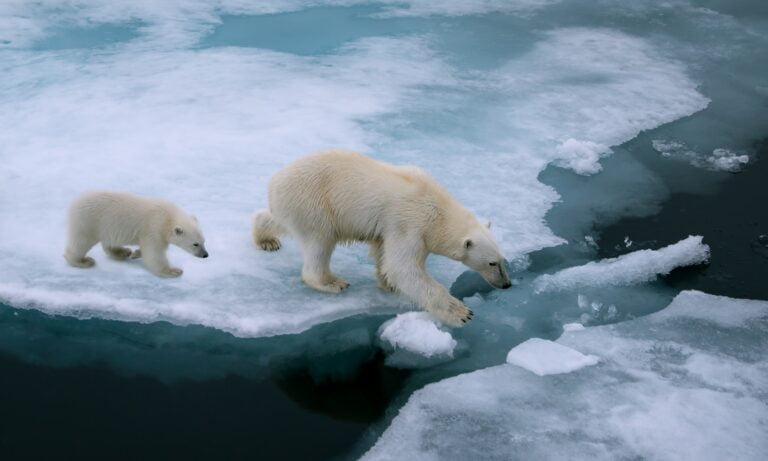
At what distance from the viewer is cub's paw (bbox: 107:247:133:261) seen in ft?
13.6

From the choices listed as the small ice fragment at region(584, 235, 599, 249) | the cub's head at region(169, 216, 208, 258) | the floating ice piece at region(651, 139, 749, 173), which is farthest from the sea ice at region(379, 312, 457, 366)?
the floating ice piece at region(651, 139, 749, 173)

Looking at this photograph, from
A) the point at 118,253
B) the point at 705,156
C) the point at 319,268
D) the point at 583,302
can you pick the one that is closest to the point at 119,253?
the point at 118,253

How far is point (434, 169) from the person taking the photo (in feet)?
17.8

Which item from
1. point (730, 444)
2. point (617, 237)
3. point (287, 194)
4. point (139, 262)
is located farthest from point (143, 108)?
point (730, 444)

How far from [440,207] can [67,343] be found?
6.31ft

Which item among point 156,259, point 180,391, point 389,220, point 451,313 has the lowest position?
point 180,391

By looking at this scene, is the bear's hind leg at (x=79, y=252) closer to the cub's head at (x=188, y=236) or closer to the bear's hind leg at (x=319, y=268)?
the cub's head at (x=188, y=236)

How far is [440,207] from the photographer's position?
380 cm

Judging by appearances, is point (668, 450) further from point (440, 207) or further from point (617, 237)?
A: point (617, 237)

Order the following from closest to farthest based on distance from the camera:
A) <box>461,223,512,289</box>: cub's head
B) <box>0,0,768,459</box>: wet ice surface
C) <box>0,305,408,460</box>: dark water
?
<box>0,305,408,460</box>: dark water < <box>0,0,768,459</box>: wet ice surface < <box>461,223,512,289</box>: cub's head

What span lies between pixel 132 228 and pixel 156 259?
21cm

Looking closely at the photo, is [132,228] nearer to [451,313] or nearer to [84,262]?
[84,262]

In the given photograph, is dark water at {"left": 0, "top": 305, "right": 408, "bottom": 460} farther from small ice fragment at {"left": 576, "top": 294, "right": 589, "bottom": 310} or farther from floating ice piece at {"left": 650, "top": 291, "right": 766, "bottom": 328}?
floating ice piece at {"left": 650, "top": 291, "right": 766, "bottom": 328}

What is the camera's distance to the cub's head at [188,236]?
3.91 metres
